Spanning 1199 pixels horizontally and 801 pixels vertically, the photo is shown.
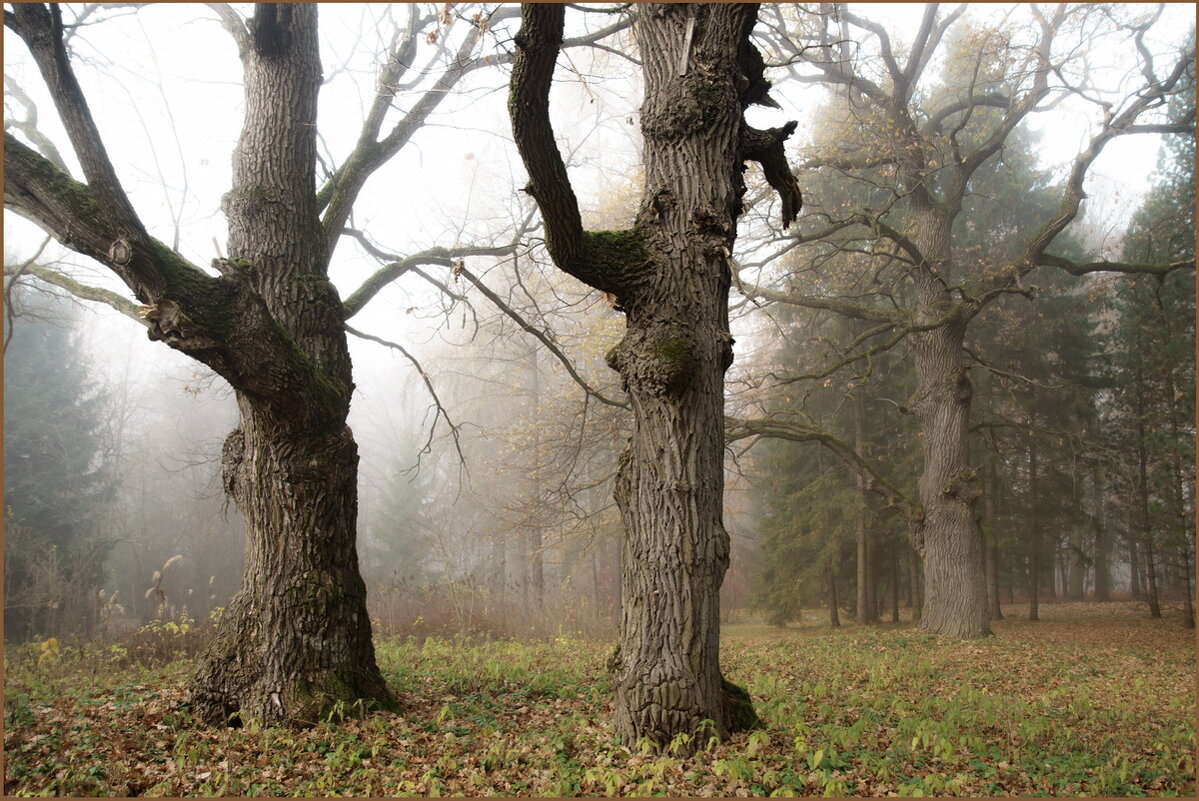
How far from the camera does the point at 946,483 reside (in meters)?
12.3

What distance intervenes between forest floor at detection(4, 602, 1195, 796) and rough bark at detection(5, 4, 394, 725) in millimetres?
474

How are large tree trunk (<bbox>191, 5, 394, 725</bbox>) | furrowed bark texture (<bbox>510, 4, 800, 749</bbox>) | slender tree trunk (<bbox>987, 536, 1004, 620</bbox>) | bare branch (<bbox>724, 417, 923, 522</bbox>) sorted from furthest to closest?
slender tree trunk (<bbox>987, 536, 1004, 620</bbox>), bare branch (<bbox>724, 417, 923, 522</bbox>), large tree trunk (<bbox>191, 5, 394, 725</bbox>), furrowed bark texture (<bbox>510, 4, 800, 749</bbox>)

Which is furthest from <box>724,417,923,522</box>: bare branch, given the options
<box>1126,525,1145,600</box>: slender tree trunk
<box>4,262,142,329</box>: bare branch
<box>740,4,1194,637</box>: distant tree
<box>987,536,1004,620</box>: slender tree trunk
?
<box>4,262,142,329</box>: bare branch

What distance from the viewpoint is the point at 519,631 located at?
12344 mm

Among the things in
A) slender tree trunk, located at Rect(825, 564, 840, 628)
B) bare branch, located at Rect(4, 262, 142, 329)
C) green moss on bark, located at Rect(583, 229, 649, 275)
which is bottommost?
slender tree trunk, located at Rect(825, 564, 840, 628)

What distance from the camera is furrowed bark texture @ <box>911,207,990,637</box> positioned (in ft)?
40.0

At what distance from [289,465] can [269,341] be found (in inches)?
40.5

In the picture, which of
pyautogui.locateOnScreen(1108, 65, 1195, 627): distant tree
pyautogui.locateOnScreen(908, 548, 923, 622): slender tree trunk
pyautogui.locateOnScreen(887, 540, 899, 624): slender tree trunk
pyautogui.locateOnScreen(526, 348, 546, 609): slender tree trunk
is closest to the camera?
pyautogui.locateOnScreen(526, 348, 546, 609): slender tree trunk

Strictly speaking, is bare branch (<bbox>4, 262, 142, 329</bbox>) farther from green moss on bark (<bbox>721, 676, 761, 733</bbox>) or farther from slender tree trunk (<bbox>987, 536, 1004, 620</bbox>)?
slender tree trunk (<bbox>987, 536, 1004, 620</bbox>)

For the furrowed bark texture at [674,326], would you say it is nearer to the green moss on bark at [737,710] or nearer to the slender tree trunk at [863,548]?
the green moss on bark at [737,710]

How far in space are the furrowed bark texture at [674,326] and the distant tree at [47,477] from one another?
16061 millimetres

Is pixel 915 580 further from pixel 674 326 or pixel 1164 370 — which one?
pixel 674 326

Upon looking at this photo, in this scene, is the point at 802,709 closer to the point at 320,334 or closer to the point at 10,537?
the point at 320,334

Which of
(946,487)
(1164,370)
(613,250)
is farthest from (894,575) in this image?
(613,250)
